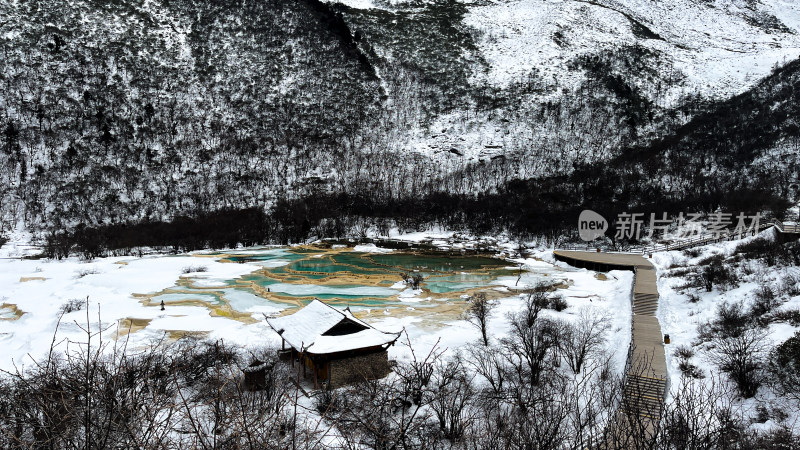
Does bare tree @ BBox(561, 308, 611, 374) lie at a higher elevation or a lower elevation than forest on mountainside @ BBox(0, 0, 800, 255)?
lower

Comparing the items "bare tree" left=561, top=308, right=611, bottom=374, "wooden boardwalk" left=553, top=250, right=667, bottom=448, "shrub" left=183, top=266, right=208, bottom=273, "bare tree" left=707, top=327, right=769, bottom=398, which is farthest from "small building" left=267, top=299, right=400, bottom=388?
"shrub" left=183, top=266, right=208, bottom=273

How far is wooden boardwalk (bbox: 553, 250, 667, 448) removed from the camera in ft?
34.4

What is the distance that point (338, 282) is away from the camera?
40.1 meters

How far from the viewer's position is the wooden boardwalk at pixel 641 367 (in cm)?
1048

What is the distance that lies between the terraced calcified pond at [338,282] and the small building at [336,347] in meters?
8.83

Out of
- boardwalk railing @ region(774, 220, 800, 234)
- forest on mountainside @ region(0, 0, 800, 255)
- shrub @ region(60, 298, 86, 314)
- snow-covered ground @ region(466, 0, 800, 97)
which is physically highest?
snow-covered ground @ region(466, 0, 800, 97)

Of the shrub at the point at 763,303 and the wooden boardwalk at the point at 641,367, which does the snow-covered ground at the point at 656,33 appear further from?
the shrub at the point at 763,303

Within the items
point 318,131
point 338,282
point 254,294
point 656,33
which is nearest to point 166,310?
point 254,294

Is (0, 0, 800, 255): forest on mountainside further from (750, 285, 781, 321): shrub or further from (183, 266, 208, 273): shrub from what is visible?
(750, 285, 781, 321): shrub

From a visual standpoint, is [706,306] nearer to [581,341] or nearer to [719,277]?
[719,277]

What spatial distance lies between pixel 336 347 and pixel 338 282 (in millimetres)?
21097

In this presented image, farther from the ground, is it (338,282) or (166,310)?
(338,282)

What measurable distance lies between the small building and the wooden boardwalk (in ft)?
32.1

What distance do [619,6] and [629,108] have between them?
54884 millimetres
